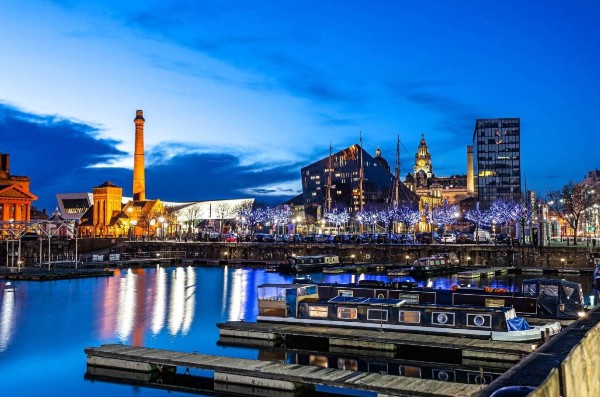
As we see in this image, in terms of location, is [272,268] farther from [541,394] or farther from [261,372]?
[541,394]

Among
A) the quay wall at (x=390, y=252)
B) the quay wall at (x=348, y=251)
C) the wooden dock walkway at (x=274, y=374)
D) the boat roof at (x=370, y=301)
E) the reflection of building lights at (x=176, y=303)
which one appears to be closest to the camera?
the wooden dock walkway at (x=274, y=374)

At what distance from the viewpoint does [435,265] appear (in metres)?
81.4

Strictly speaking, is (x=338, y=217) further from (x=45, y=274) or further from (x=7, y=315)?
(x=7, y=315)

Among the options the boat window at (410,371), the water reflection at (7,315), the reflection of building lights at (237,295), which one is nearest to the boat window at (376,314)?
the boat window at (410,371)

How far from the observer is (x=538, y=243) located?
88.1 meters

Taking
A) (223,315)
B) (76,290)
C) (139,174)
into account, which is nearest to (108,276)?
(76,290)

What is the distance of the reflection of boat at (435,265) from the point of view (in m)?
78.7

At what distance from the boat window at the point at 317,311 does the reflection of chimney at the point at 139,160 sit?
129 m

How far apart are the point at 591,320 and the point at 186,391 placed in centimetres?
1585

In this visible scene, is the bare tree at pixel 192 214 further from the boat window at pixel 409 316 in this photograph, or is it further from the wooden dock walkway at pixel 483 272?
the boat window at pixel 409 316

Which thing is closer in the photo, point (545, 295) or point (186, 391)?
point (186, 391)

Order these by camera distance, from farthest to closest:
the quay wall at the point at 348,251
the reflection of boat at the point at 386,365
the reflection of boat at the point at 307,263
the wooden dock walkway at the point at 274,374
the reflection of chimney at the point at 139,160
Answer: the reflection of chimney at the point at 139,160 < the reflection of boat at the point at 307,263 < the quay wall at the point at 348,251 < the reflection of boat at the point at 386,365 < the wooden dock walkway at the point at 274,374

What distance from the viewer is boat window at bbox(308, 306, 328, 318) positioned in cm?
3706

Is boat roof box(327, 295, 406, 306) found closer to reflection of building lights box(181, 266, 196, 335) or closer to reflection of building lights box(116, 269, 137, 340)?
reflection of building lights box(181, 266, 196, 335)
